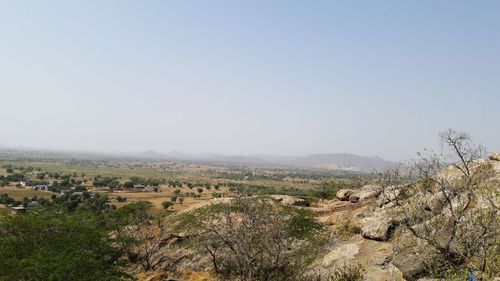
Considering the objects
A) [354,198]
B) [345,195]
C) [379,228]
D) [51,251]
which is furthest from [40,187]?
[379,228]

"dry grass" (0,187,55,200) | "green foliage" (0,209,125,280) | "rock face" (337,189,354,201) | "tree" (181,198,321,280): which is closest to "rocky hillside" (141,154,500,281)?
"rock face" (337,189,354,201)

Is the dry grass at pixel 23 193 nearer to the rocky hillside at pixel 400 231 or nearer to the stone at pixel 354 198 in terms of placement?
the rocky hillside at pixel 400 231

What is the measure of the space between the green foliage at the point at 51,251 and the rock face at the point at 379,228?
1564cm

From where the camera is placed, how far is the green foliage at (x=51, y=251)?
778 inches

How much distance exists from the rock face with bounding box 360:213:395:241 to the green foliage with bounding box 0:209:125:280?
15643mm

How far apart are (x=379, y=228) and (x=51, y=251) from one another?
19577mm

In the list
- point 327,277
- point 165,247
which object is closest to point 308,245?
point 327,277

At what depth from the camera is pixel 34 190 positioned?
104250mm

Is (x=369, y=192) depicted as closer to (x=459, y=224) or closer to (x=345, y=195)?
(x=345, y=195)

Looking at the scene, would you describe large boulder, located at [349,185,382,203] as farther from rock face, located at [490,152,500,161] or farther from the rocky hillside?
rock face, located at [490,152,500,161]

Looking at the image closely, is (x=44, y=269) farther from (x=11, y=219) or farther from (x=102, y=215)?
(x=102, y=215)

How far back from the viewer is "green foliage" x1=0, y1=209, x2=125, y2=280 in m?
19.8

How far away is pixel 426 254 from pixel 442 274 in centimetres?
116

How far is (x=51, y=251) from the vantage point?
22000mm
